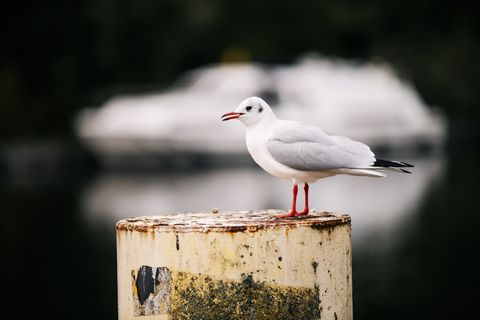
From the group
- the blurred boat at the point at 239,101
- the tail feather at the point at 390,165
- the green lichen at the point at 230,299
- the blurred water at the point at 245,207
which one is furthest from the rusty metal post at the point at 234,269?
the blurred boat at the point at 239,101

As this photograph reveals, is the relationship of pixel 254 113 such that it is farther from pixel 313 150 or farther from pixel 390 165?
pixel 390 165

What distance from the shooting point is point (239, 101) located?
26938 mm

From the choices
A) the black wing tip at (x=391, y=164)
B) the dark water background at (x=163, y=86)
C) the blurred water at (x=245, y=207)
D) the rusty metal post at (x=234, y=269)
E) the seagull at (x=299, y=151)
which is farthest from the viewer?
the dark water background at (x=163, y=86)

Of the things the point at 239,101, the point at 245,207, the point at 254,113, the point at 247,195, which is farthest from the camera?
the point at 239,101

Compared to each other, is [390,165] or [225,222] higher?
[390,165]

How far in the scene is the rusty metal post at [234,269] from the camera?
15.9 feet

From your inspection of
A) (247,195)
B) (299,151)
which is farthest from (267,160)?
(247,195)

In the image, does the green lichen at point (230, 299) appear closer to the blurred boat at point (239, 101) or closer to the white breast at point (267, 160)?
the white breast at point (267, 160)

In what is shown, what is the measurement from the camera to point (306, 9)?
3900 centimetres

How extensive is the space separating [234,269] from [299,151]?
87 cm

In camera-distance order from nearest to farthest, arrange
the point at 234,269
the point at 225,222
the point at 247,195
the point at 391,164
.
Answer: the point at 234,269 → the point at 225,222 → the point at 391,164 → the point at 247,195

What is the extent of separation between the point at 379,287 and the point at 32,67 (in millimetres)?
22494

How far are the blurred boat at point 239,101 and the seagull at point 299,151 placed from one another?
62.2 ft

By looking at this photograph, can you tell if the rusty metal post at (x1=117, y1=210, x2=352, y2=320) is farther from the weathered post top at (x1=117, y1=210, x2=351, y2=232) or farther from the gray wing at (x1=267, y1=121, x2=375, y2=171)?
the gray wing at (x1=267, y1=121, x2=375, y2=171)
